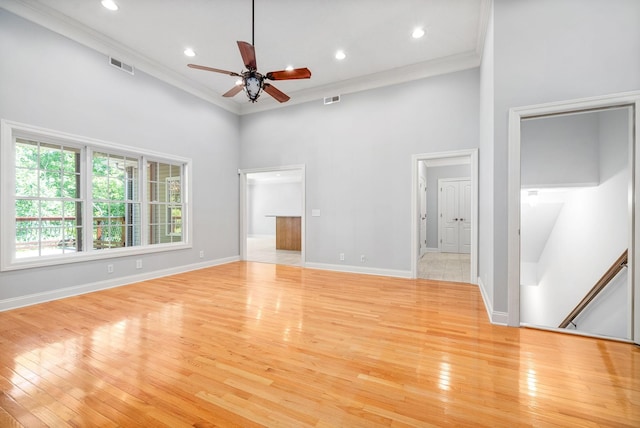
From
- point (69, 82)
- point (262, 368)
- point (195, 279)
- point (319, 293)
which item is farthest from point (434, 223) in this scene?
point (69, 82)

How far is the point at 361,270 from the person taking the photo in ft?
16.4

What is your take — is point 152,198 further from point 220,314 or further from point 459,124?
point 459,124

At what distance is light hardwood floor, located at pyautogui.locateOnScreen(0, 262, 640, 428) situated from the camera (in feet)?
4.86

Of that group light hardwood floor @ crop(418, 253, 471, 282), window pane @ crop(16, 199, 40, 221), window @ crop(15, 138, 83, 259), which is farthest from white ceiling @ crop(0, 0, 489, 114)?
light hardwood floor @ crop(418, 253, 471, 282)

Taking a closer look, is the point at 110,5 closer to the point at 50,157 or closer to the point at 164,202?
the point at 50,157

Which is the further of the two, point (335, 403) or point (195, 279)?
point (195, 279)

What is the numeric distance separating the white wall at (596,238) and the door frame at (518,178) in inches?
9.9

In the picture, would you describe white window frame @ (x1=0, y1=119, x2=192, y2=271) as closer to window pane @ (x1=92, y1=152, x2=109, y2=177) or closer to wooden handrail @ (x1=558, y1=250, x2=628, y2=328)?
window pane @ (x1=92, y1=152, x2=109, y2=177)

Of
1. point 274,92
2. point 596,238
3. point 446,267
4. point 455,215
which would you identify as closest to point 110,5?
point 274,92

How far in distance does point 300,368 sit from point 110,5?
4.64 m

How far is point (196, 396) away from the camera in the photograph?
1634 millimetres

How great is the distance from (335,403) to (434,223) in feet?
24.3

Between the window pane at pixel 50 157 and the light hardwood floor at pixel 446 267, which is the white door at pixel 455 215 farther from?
the window pane at pixel 50 157

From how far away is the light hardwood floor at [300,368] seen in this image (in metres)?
1.48
